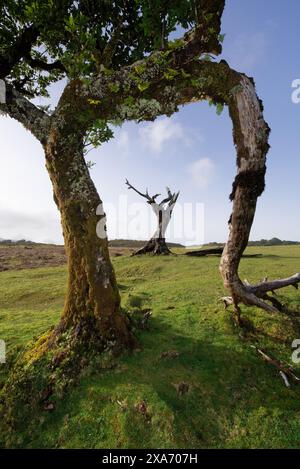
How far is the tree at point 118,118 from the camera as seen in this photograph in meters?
7.69

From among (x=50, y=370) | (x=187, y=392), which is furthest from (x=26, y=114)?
(x=187, y=392)

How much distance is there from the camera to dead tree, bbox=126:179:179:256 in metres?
30.3

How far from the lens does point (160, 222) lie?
109 ft

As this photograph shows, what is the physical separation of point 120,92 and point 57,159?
2397 millimetres

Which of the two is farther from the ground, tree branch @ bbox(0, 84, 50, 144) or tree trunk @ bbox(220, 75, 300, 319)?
tree branch @ bbox(0, 84, 50, 144)

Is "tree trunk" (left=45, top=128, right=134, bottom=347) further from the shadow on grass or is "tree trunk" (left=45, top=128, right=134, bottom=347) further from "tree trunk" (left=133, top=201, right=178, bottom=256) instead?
"tree trunk" (left=133, top=201, right=178, bottom=256)

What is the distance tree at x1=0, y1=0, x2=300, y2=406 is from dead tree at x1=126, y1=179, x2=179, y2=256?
839 inches

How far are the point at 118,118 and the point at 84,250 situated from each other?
363cm

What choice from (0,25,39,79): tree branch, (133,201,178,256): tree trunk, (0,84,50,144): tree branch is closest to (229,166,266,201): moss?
(0,84,50,144): tree branch

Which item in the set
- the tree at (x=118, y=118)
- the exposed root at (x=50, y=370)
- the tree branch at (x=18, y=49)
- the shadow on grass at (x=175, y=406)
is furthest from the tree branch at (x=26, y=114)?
the shadow on grass at (x=175, y=406)

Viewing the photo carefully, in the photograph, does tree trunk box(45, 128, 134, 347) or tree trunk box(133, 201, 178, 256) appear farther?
tree trunk box(133, 201, 178, 256)

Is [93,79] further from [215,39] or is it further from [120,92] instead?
[215,39]

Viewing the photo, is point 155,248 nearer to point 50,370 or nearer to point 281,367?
point 50,370

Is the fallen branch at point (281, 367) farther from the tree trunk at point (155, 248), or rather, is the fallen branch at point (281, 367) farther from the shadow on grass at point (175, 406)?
the tree trunk at point (155, 248)
